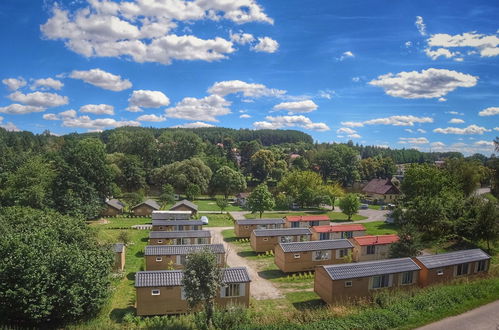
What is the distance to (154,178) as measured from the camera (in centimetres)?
7644

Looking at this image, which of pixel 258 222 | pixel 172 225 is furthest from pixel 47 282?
pixel 258 222

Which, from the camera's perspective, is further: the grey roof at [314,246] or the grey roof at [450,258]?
the grey roof at [314,246]

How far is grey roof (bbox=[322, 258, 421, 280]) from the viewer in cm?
2120

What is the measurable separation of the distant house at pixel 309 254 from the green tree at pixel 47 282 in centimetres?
1417

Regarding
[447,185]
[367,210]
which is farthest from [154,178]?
[447,185]

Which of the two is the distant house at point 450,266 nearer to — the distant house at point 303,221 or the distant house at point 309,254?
the distant house at point 309,254

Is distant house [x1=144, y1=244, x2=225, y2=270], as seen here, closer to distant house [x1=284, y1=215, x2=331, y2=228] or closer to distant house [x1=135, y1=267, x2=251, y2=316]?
distant house [x1=135, y1=267, x2=251, y2=316]

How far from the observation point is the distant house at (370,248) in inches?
1196

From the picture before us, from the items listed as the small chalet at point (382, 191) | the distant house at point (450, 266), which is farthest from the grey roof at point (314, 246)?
the small chalet at point (382, 191)

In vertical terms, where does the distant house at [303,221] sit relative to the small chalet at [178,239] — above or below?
above

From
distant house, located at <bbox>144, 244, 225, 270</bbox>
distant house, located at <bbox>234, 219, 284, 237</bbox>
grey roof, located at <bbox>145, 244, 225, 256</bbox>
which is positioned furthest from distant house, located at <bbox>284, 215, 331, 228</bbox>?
distant house, located at <bbox>144, 244, 225, 270</bbox>

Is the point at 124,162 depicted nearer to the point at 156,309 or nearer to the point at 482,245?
the point at 156,309

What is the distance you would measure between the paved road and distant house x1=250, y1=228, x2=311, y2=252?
18372 millimetres

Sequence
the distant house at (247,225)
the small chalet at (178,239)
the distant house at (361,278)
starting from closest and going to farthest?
the distant house at (361,278), the small chalet at (178,239), the distant house at (247,225)
